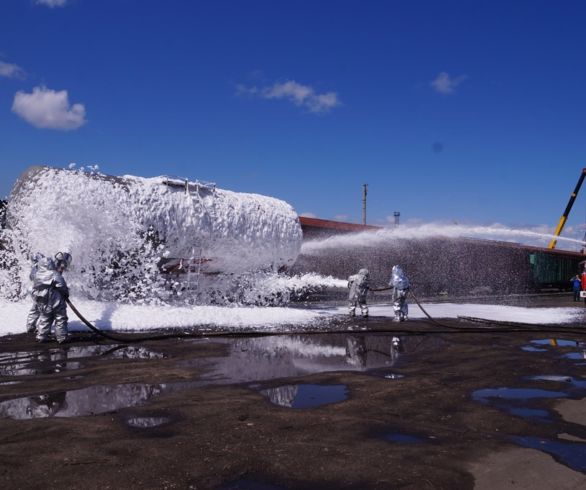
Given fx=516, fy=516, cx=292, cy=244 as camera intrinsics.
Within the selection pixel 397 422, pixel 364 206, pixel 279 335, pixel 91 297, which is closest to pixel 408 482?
pixel 397 422

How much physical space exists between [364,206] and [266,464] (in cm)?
4680

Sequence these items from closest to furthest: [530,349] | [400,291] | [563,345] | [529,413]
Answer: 1. [529,413]
2. [530,349]
3. [563,345]
4. [400,291]

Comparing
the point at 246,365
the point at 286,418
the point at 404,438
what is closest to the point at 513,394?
the point at 404,438

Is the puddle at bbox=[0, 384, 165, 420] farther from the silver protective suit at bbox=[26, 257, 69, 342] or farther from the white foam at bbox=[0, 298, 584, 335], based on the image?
the white foam at bbox=[0, 298, 584, 335]

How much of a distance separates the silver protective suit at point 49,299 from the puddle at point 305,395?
4321 millimetres

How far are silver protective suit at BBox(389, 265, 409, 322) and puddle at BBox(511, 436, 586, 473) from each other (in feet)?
25.6

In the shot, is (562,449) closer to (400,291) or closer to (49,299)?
(49,299)

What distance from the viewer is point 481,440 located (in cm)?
388

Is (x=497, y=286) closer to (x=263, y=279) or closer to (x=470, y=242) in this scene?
(x=470, y=242)

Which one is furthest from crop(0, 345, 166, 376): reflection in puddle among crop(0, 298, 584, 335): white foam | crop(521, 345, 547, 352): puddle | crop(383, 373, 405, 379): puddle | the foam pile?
crop(521, 345, 547, 352): puddle

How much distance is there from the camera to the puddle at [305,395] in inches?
194

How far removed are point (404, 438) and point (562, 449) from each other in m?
1.11

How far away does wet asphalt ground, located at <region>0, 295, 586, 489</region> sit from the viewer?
3.24 meters

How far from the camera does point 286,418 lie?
436 centimetres
